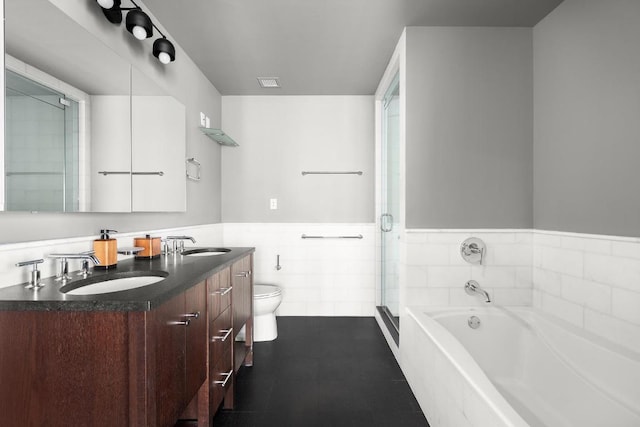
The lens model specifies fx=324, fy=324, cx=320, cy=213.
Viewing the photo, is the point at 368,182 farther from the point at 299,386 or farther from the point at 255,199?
the point at 299,386

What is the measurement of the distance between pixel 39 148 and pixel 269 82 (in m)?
2.15

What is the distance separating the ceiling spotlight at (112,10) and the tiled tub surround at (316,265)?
2.04 metres

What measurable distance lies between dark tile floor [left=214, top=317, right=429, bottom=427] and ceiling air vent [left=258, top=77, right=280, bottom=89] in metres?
2.30

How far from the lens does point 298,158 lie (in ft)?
11.0

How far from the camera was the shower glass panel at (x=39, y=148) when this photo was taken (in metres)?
1.12

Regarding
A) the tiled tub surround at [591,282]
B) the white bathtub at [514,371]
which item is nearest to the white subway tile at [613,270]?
the tiled tub surround at [591,282]

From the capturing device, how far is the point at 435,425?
5.25 ft

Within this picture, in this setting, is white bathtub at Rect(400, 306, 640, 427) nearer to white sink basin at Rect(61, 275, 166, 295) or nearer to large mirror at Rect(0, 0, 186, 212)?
white sink basin at Rect(61, 275, 166, 295)

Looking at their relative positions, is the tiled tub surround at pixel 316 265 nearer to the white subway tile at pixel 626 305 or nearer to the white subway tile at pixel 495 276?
the white subway tile at pixel 495 276

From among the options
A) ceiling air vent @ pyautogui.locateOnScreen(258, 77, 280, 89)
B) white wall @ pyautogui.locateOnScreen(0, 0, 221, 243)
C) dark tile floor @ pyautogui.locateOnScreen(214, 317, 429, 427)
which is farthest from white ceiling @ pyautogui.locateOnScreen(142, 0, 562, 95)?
dark tile floor @ pyautogui.locateOnScreen(214, 317, 429, 427)

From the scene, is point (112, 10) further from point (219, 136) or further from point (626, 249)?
point (626, 249)

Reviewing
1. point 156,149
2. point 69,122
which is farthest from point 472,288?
point 69,122

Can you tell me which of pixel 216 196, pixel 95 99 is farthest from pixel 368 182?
pixel 95 99

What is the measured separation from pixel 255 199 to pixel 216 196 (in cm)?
39
